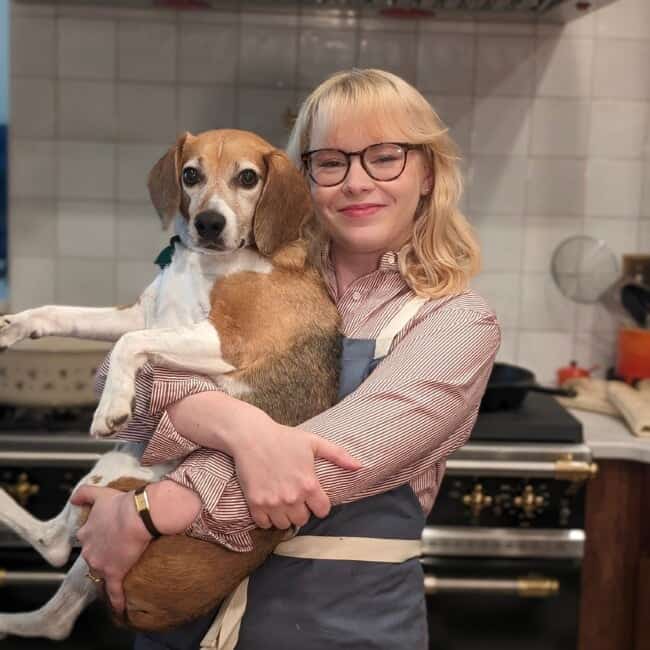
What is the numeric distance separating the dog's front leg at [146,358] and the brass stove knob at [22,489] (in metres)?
0.90

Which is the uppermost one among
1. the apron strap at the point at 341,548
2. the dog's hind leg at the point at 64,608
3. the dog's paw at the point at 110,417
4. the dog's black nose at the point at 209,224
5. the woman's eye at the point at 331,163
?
the woman's eye at the point at 331,163

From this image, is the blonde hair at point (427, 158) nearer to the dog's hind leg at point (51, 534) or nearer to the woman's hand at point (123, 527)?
the woman's hand at point (123, 527)

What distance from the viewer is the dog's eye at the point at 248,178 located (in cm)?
132

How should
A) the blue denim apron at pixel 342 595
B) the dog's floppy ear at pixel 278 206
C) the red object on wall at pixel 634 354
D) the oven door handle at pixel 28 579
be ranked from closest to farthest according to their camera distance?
1. the blue denim apron at pixel 342 595
2. the dog's floppy ear at pixel 278 206
3. the oven door handle at pixel 28 579
4. the red object on wall at pixel 634 354

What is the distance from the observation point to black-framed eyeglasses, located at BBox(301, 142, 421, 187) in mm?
1268

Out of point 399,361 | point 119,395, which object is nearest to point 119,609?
point 119,395

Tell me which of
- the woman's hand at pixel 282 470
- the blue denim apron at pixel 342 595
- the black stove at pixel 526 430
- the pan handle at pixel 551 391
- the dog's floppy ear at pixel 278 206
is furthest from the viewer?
the pan handle at pixel 551 391

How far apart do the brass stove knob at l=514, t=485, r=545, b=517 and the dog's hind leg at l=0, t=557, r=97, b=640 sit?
101 cm

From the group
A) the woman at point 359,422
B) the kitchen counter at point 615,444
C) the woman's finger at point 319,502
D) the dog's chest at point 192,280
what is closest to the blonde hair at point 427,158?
the woman at point 359,422

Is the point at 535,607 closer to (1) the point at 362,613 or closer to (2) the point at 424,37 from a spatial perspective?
(1) the point at 362,613

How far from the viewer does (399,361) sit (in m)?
1.16

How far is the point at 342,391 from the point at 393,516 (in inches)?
7.9

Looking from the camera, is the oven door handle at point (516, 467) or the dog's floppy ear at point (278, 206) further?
the oven door handle at point (516, 467)

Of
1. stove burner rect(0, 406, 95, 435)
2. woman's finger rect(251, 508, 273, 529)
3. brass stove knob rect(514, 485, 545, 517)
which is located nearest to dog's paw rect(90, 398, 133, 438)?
woman's finger rect(251, 508, 273, 529)
